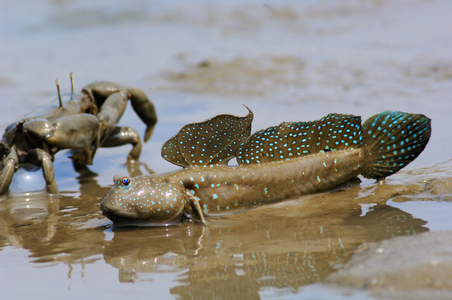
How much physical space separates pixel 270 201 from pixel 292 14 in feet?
33.2

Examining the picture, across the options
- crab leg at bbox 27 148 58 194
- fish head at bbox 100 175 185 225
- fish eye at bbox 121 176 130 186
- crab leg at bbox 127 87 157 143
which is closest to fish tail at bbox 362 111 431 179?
fish head at bbox 100 175 185 225

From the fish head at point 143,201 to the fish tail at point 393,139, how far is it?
1460 millimetres

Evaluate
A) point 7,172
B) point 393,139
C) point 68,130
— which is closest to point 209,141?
point 393,139

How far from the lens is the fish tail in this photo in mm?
3873

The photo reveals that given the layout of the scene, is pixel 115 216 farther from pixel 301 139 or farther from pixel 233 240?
pixel 301 139

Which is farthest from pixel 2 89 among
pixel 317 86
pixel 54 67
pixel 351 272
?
pixel 351 272

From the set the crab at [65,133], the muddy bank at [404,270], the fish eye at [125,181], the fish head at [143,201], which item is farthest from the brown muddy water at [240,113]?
the fish eye at [125,181]

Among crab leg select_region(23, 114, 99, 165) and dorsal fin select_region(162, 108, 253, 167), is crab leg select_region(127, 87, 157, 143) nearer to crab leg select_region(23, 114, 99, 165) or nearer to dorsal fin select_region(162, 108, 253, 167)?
crab leg select_region(23, 114, 99, 165)

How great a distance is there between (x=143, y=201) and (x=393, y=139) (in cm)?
189

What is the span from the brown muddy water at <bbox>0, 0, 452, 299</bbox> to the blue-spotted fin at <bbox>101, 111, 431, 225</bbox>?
5.2 inches

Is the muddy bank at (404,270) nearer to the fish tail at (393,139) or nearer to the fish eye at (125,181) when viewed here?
the fish tail at (393,139)

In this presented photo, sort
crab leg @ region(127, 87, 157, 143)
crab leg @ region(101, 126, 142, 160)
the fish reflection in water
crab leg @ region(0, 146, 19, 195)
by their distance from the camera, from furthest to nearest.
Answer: crab leg @ region(127, 87, 157, 143) → crab leg @ region(101, 126, 142, 160) → crab leg @ region(0, 146, 19, 195) → the fish reflection in water

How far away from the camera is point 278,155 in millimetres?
3922

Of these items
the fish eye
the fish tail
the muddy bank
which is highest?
the fish tail
